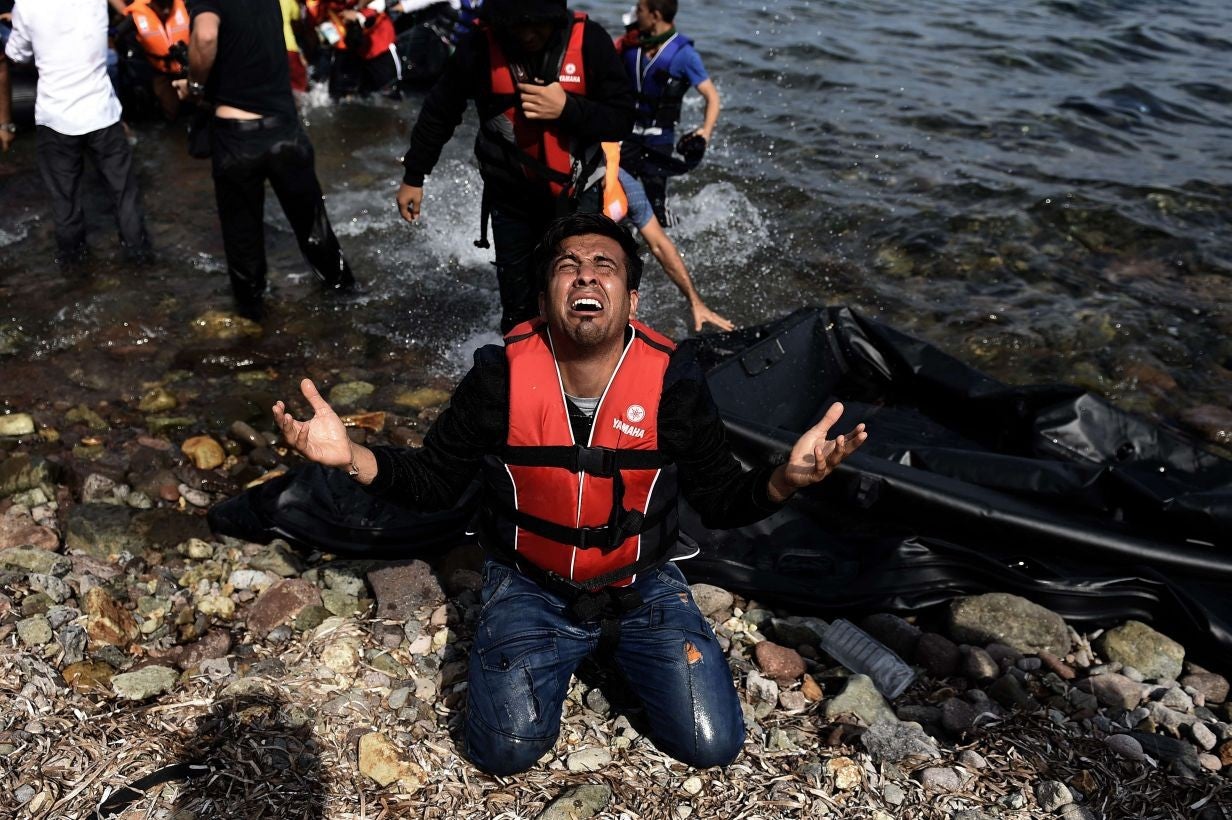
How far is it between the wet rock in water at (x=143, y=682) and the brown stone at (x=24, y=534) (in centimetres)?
107

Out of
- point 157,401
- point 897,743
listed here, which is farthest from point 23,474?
point 897,743

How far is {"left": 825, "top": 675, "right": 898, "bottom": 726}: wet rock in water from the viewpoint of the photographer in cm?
365

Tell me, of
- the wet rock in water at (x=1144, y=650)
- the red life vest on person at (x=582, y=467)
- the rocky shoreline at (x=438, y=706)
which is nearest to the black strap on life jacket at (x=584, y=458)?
the red life vest on person at (x=582, y=467)

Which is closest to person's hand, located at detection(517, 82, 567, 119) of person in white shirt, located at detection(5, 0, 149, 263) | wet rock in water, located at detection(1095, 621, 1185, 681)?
wet rock in water, located at detection(1095, 621, 1185, 681)

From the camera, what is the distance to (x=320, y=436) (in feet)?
10.4

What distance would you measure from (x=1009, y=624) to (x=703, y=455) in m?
1.60

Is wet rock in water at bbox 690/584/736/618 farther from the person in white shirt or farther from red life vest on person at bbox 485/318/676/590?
the person in white shirt

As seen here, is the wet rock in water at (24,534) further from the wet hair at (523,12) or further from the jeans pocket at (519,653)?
the wet hair at (523,12)

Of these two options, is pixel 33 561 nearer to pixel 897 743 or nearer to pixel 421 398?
pixel 421 398

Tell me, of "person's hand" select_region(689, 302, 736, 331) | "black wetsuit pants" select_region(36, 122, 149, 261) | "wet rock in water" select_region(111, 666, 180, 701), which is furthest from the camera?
"black wetsuit pants" select_region(36, 122, 149, 261)

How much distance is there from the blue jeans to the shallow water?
311 centimetres

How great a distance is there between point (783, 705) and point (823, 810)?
0.50 meters

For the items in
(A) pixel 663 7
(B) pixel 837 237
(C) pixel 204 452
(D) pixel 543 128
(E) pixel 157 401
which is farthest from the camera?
(B) pixel 837 237

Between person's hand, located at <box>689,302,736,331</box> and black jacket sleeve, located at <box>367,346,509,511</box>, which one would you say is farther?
person's hand, located at <box>689,302,736,331</box>
